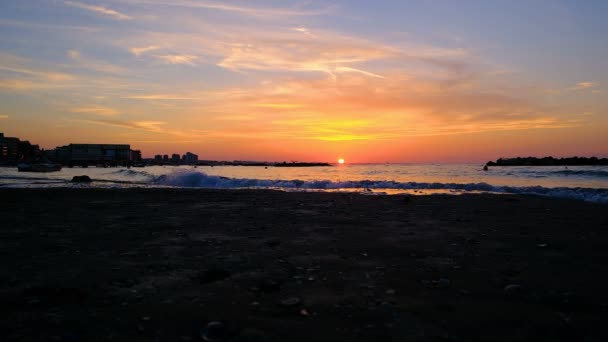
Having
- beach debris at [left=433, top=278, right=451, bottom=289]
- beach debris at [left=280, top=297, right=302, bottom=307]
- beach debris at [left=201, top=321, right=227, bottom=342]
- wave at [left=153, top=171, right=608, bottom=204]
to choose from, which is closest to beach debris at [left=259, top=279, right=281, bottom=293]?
beach debris at [left=280, top=297, right=302, bottom=307]

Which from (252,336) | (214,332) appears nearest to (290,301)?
(252,336)

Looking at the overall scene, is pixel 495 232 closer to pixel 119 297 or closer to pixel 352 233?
pixel 352 233

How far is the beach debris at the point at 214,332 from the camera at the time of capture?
3.00m

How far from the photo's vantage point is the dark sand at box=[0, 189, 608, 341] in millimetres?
3189

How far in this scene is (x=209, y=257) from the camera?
19.4ft

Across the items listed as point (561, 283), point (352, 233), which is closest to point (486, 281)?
point (561, 283)

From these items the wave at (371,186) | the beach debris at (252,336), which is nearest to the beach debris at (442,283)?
the beach debris at (252,336)

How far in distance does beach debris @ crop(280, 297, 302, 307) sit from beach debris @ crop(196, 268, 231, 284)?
122cm

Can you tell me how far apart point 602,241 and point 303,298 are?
264 inches

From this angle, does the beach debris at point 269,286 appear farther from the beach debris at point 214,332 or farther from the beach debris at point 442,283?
the beach debris at point 442,283

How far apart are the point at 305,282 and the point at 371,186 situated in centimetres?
2239

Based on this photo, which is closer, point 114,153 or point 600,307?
point 600,307

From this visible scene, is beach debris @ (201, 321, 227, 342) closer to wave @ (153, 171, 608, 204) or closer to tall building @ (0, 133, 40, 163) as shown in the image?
wave @ (153, 171, 608, 204)

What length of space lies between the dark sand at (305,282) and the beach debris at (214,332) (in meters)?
0.01
